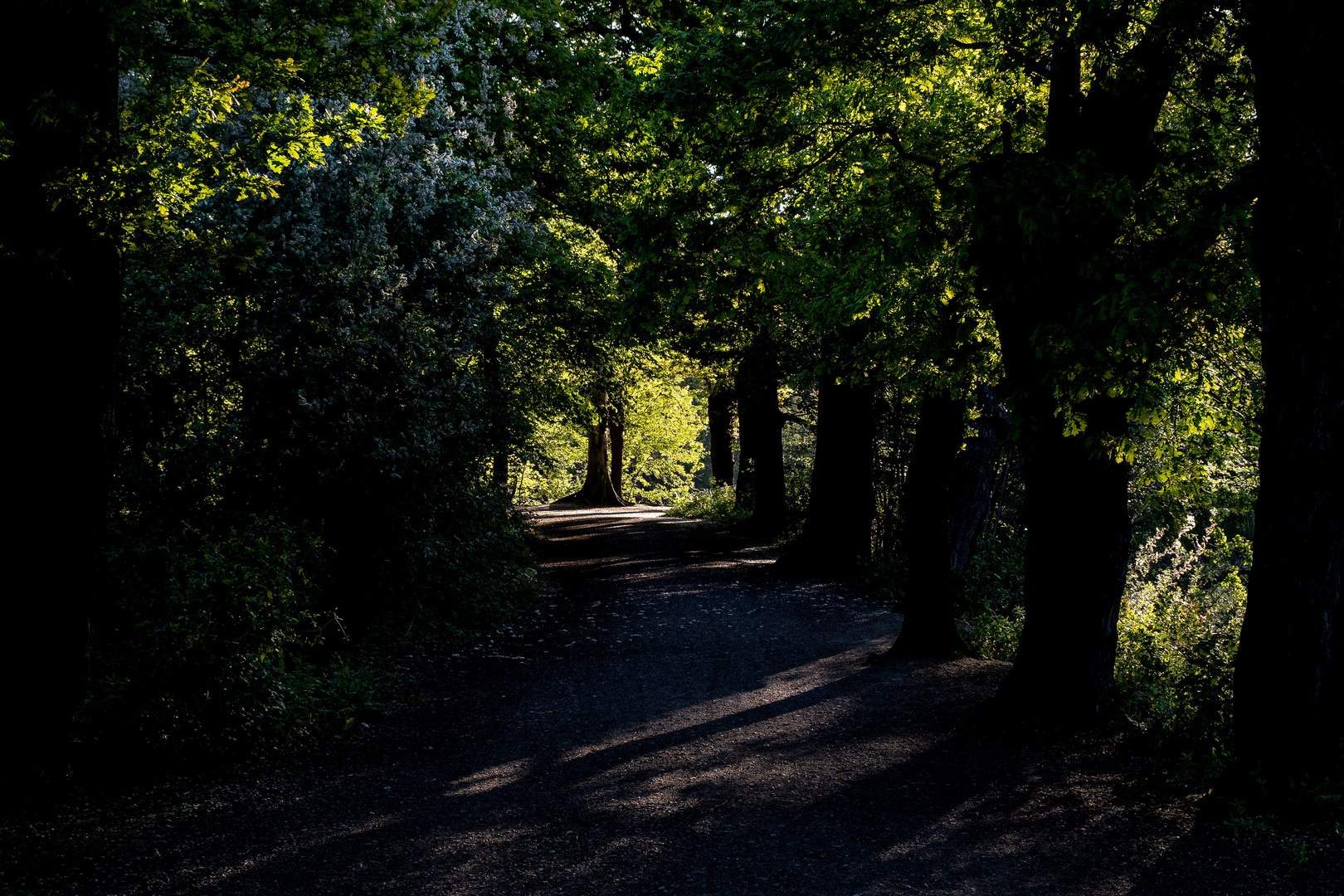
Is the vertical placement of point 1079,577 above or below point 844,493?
below

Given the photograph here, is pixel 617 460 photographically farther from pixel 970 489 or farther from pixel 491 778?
pixel 491 778

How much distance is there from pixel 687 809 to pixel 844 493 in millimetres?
11277

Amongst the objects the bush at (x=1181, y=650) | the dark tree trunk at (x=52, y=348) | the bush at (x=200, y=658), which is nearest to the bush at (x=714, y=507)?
the bush at (x=1181, y=650)

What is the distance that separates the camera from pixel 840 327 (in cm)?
1485

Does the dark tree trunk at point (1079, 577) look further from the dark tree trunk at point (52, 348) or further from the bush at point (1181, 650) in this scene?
the dark tree trunk at point (52, 348)

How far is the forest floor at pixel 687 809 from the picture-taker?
4.74 m

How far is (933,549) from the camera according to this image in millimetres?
9992

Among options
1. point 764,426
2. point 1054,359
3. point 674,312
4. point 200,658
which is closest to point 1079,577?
point 1054,359

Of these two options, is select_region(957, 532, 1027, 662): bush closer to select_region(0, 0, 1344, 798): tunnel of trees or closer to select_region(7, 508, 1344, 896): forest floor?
select_region(0, 0, 1344, 798): tunnel of trees

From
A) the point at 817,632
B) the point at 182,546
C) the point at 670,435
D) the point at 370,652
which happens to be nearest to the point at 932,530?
the point at 817,632

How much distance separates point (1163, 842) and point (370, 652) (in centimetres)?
803

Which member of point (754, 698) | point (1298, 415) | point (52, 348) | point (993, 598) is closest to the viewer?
point (1298, 415)

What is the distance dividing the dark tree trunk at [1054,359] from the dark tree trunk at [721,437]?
19.4m

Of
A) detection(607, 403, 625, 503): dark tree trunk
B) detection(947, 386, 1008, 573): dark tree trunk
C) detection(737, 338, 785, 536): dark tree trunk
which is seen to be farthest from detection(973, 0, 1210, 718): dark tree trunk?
detection(607, 403, 625, 503): dark tree trunk
